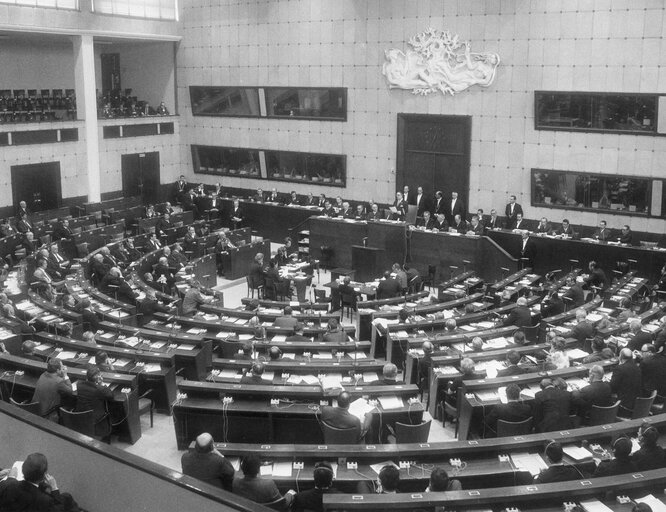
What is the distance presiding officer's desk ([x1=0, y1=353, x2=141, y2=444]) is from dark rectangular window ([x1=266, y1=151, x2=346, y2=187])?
1637 cm

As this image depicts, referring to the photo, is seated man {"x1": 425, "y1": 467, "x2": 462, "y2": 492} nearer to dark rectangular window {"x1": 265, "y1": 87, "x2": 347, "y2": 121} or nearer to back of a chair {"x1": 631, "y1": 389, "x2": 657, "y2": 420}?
back of a chair {"x1": 631, "y1": 389, "x2": 657, "y2": 420}

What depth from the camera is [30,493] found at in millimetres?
5734

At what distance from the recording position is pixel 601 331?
12703 mm

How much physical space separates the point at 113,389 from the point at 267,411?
243 centimetres

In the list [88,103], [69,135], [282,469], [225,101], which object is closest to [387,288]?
[282,469]

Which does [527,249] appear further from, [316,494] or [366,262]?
[316,494]

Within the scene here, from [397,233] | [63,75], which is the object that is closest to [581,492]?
[397,233]

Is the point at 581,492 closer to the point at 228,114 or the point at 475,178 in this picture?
the point at 475,178

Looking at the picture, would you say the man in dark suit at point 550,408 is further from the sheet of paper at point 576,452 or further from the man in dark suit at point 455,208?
the man in dark suit at point 455,208

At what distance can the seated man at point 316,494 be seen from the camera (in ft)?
22.3

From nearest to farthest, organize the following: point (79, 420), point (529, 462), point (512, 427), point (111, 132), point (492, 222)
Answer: point (529, 462), point (512, 427), point (79, 420), point (492, 222), point (111, 132)

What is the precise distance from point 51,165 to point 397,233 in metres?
12.9

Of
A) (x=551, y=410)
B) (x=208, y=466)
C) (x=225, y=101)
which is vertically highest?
(x=225, y=101)

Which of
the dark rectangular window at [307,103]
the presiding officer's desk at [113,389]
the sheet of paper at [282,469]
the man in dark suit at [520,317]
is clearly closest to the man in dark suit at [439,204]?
the dark rectangular window at [307,103]
